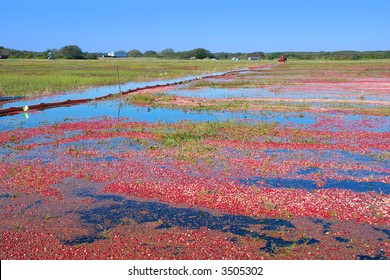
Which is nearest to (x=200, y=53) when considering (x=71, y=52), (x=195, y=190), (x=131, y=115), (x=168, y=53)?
(x=168, y=53)

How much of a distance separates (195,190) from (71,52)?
134 metres

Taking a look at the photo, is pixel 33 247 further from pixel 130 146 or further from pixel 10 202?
pixel 130 146

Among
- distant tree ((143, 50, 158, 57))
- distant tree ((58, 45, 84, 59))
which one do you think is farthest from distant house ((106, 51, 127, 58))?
distant tree ((58, 45, 84, 59))

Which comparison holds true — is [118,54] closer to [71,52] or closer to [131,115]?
[71,52]

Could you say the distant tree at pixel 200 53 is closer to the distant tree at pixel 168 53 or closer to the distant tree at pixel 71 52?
the distant tree at pixel 168 53

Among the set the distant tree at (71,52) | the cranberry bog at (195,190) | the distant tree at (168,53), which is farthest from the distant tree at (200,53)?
the cranberry bog at (195,190)

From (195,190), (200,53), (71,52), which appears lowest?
(195,190)

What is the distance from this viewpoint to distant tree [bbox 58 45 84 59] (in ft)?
433

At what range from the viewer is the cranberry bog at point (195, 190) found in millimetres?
6324

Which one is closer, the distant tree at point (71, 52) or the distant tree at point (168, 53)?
the distant tree at point (71, 52)

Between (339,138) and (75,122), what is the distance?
36.2ft

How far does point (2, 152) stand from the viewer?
12.1 metres

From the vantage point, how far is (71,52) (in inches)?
5231

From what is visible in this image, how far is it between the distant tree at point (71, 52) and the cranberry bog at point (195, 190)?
122 meters
